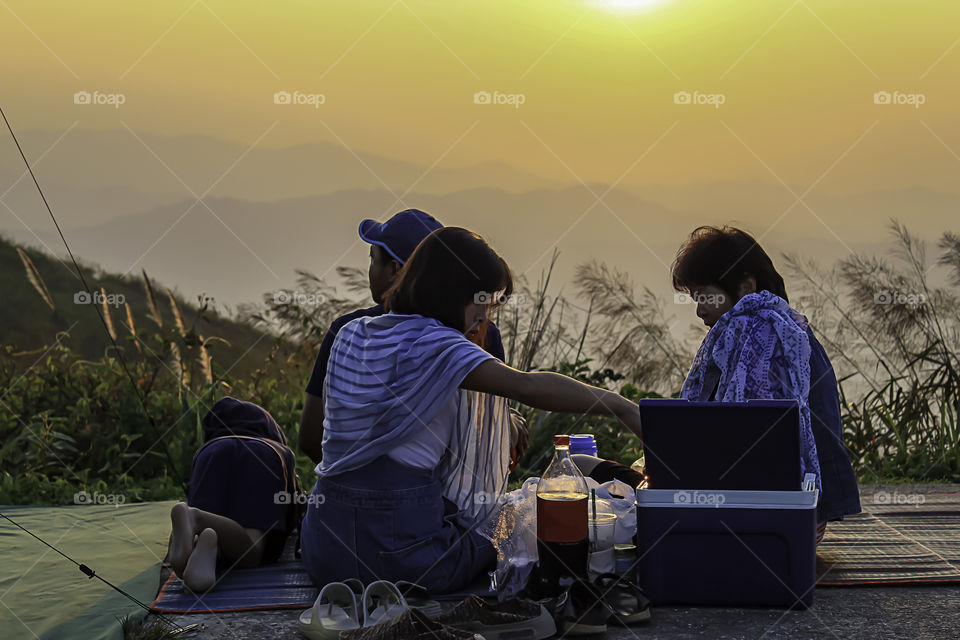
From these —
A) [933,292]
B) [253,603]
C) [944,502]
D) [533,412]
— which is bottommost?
[253,603]

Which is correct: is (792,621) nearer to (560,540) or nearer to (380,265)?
(560,540)

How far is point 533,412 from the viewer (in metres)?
5.48

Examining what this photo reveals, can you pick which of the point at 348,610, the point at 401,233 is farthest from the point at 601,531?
the point at 401,233

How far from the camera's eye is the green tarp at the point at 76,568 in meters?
2.82

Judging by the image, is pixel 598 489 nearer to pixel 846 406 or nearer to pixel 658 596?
pixel 658 596

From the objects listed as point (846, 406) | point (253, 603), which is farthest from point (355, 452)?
point (846, 406)

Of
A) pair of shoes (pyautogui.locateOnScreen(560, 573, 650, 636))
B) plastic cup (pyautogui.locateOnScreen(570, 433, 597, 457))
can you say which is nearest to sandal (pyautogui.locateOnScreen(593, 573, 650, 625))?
pair of shoes (pyautogui.locateOnScreen(560, 573, 650, 636))

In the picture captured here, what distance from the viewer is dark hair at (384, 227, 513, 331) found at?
2881 mm

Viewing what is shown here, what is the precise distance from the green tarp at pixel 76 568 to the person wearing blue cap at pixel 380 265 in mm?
755

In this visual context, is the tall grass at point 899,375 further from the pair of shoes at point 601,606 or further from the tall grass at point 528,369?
the pair of shoes at point 601,606

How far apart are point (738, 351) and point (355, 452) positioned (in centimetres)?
138

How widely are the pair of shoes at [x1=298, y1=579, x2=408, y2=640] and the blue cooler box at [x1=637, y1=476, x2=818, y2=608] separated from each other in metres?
0.78

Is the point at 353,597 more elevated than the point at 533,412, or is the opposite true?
the point at 533,412

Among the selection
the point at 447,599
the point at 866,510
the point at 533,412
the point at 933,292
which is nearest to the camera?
the point at 447,599
